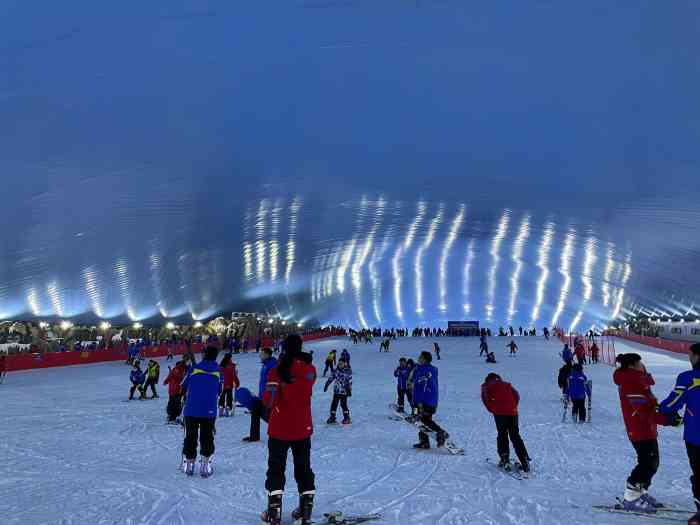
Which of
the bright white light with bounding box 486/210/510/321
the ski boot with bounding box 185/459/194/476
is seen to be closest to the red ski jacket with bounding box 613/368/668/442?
the ski boot with bounding box 185/459/194/476

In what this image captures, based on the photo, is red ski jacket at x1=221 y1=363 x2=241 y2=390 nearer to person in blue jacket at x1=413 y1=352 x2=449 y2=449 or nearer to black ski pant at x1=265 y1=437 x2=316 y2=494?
person in blue jacket at x1=413 y1=352 x2=449 y2=449

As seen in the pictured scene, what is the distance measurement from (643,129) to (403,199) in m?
14.1

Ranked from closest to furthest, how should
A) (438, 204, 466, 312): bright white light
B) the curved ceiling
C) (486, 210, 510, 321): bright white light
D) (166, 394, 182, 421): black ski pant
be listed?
(166, 394, 182, 421): black ski pant < the curved ceiling < (486, 210, 510, 321): bright white light < (438, 204, 466, 312): bright white light

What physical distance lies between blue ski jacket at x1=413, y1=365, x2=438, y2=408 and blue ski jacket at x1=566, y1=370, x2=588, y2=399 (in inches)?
161

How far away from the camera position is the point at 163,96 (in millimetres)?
18750

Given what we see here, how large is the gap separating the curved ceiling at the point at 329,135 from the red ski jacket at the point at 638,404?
12.7 meters

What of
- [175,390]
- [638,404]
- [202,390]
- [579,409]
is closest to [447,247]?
[579,409]

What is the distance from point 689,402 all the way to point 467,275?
6848 centimetres

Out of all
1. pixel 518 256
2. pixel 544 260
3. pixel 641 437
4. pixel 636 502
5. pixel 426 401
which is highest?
pixel 518 256

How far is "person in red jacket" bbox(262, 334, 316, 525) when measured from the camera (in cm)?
459

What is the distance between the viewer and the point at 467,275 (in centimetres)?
7200

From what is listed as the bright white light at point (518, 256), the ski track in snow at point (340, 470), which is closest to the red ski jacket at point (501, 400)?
the ski track in snow at point (340, 470)

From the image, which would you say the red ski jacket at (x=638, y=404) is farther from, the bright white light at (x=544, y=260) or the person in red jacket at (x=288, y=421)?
the bright white light at (x=544, y=260)

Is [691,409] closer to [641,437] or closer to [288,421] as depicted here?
[641,437]
